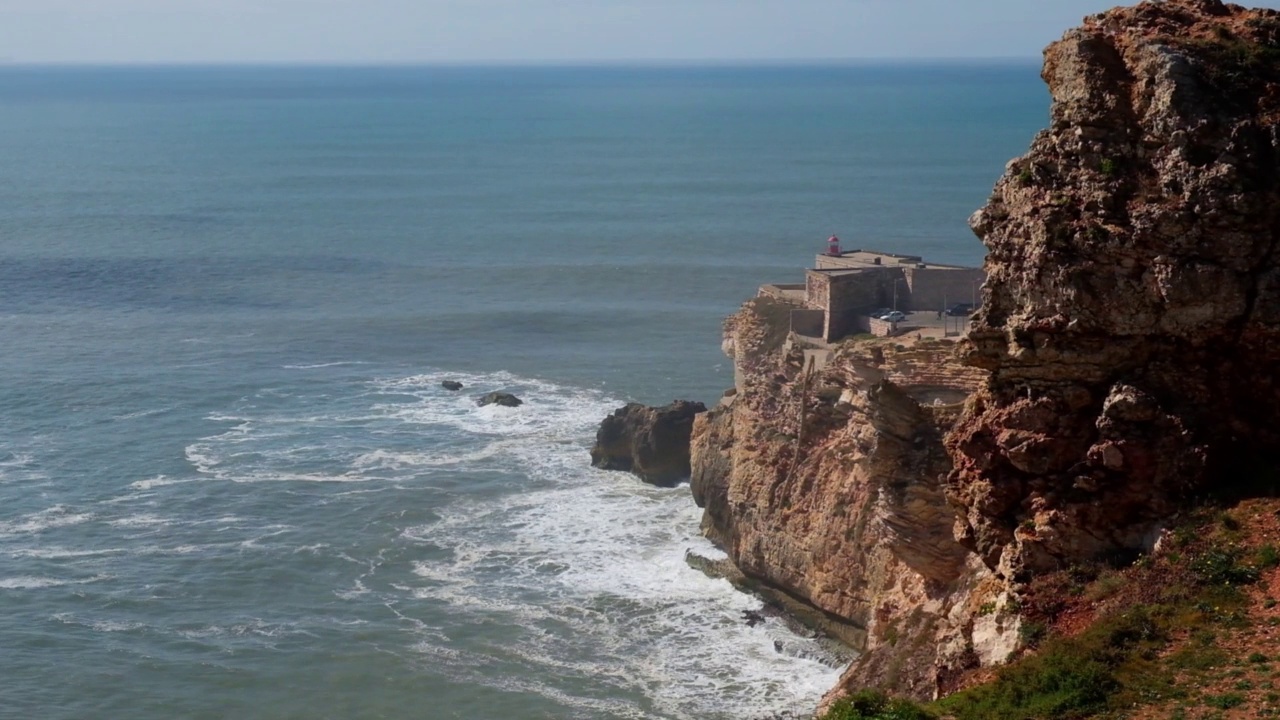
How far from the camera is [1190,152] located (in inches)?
823

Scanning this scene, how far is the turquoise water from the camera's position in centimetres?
4250

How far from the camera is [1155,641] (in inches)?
781

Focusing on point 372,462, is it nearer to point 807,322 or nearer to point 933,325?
point 807,322

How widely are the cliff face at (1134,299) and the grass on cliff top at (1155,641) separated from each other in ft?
1.88

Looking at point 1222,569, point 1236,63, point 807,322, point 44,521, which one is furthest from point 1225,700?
point 44,521

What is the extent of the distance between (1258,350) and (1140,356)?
139 centimetres

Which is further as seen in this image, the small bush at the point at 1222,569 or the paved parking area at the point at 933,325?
the paved parking area at the point at 933,325

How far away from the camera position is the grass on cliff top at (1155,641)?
62.1 feet

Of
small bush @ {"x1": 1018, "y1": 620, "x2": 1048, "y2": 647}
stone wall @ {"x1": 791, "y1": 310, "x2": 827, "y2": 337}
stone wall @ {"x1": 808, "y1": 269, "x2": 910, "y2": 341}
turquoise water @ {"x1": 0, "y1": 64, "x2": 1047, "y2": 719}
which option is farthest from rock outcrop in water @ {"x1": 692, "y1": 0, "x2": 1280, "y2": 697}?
stone wall @ {"x1": 791, "y1": 310, "x2": 827, "y2": 337}

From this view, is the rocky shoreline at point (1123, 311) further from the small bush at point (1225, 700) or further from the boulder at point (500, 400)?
the boulder at point (500, 400)

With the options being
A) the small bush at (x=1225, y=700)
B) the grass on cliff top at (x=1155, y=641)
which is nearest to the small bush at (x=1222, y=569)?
the grass on cliff top at (x=1155, y=641)

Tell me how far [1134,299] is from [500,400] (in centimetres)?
5134

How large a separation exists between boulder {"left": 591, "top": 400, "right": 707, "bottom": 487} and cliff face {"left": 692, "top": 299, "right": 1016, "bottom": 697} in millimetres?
5067

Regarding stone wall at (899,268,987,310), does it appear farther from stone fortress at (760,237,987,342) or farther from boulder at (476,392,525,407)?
boulder at (476,392,525,407)
